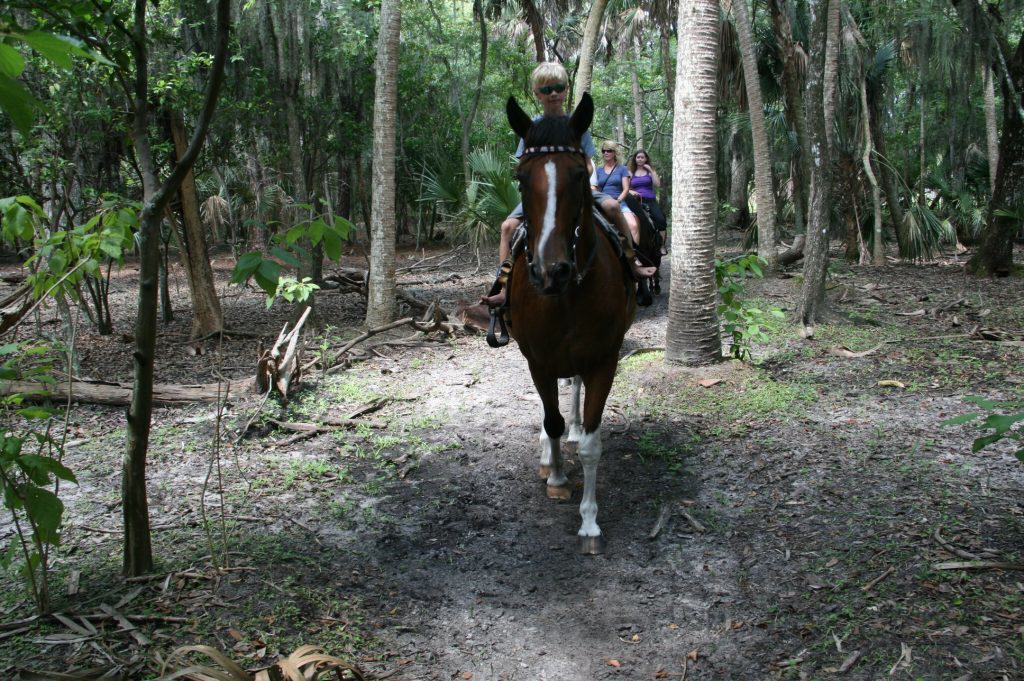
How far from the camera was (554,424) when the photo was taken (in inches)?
222

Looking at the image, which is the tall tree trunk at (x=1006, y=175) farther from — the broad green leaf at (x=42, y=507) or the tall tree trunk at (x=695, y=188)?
the broad green leaf at (x=42, y=507)

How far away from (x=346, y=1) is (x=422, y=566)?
16237 millimetres

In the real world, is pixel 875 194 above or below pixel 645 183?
above

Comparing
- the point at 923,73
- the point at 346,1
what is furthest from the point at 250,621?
the point at 923,73

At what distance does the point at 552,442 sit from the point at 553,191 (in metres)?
2.32

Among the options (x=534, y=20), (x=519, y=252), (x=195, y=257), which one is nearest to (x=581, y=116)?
(x=519, y=252)

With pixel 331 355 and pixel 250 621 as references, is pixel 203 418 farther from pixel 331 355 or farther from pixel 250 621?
pixel 250 621

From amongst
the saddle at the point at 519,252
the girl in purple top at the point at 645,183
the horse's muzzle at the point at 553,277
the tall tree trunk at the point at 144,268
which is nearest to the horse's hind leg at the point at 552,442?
the saddle at the point at 519,252

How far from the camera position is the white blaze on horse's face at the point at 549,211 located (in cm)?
412

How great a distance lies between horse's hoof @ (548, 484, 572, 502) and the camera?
5797mm

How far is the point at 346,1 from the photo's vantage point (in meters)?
17.3

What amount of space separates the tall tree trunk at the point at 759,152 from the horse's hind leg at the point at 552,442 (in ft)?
32.1

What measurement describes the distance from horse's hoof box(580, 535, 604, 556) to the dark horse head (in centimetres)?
195

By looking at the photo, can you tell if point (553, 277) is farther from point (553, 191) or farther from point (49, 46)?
point (49, 46)
